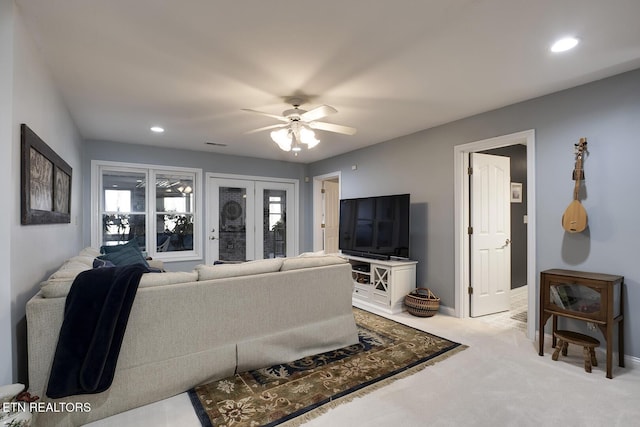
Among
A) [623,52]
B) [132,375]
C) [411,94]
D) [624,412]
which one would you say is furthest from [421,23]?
[132,375]

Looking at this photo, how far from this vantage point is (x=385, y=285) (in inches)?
157

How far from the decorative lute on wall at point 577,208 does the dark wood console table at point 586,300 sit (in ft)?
1.31

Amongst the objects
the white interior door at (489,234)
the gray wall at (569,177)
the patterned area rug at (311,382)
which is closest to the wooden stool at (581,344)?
the gray wall at (569,177)

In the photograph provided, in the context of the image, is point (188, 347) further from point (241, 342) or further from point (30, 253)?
point (30, 253)

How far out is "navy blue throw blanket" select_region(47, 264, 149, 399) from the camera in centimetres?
169

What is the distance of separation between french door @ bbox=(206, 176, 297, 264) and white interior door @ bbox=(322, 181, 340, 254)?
647 mm

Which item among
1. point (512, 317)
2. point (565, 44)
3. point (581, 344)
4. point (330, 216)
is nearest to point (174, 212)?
point (330, 216)

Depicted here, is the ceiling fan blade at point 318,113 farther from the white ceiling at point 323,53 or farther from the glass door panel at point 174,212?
the glass door panel at point 174,212

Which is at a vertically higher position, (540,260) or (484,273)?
(540,260)

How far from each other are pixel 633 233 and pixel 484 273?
1568 millimetres

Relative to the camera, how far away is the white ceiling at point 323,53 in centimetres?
174

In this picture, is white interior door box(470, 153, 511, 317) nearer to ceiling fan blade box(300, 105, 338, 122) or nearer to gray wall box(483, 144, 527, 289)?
gray wall box(483, 144, 527, 289)

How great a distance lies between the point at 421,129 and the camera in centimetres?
410

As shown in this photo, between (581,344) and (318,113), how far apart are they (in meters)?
2.80
